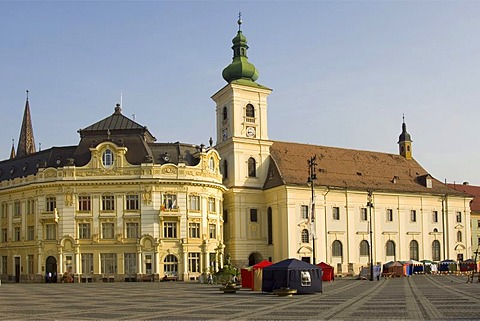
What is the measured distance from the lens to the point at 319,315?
2431 centimetres

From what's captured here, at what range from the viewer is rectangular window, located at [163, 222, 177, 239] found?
6450cm

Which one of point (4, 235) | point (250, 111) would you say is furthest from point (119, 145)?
point (250, 111)

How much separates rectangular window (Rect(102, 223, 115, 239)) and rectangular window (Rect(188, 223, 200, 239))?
708 centimetres

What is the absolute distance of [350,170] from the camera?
82500 mm

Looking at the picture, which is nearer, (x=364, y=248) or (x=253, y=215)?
(x=253, y=215)

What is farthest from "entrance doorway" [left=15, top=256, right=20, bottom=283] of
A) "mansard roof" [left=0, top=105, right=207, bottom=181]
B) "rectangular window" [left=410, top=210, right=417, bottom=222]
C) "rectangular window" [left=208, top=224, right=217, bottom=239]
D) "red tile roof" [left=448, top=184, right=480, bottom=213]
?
"red tile roof" [left=448, top=184, right=480, bottom=213]

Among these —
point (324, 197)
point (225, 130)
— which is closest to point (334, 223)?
point (324, 197)

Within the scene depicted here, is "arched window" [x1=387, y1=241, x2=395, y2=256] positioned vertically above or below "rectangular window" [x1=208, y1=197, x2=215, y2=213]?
below

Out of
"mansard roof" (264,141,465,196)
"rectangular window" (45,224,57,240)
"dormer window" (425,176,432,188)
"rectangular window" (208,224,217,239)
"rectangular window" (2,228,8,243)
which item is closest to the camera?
"rectangular window" (45,224,57,240)

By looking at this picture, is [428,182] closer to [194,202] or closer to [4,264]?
[194,202]

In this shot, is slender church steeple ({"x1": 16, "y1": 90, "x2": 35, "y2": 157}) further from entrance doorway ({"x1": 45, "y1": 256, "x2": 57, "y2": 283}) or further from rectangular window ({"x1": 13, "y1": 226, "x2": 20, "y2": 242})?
entrance doorway ({"x1": 45, "y1": 256, "x2": 57, "y2": 283})

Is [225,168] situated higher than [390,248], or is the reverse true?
[225,168]

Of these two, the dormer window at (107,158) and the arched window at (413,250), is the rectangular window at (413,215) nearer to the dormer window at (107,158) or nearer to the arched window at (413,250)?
the arched window at (413,250)

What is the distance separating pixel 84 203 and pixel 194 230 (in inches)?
413
